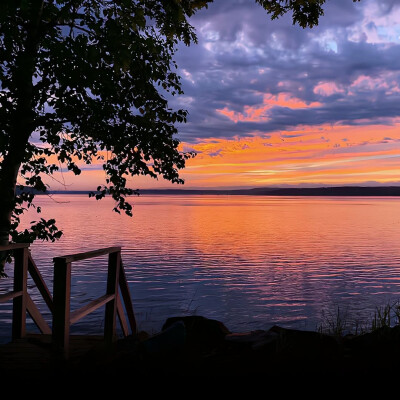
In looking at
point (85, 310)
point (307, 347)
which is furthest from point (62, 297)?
point (307, 347)

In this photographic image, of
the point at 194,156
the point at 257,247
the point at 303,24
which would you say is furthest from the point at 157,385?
the point at 257,247

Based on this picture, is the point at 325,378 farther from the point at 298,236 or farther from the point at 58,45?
the point at 298,236

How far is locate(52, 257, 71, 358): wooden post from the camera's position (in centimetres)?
675

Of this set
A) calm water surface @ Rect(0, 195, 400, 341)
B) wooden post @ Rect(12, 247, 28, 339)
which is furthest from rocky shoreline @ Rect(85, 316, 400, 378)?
calm water surface @ Rect(0, 195, 400, 341)

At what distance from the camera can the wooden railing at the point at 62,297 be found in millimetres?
6770

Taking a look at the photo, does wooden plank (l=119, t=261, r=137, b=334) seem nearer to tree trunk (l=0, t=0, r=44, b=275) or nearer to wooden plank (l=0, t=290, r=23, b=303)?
wooden plank (l=0, t=290, r=23, b=303)

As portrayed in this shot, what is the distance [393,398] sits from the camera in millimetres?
5344

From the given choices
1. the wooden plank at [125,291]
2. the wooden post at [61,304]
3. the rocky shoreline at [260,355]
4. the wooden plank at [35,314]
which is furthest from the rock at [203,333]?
the wooden plank at [35,314]

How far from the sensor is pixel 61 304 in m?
6.78

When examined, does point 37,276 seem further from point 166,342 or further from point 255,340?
point 255,340

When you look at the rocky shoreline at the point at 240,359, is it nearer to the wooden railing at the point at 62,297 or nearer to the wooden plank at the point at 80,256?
the wooden railing at the point at 62,297

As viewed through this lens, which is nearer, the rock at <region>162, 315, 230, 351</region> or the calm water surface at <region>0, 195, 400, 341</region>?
the rock at <region>162, 315, 230, 351</region>

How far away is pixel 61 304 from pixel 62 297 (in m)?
0.09

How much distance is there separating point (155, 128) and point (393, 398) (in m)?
7.72
